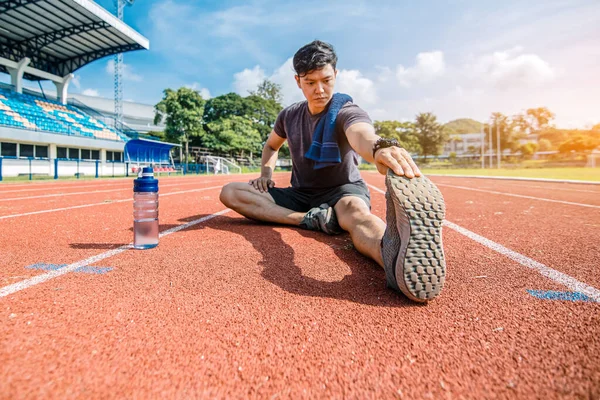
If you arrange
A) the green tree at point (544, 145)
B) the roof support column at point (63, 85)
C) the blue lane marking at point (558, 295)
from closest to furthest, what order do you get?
the blue lane marking at point (558, 295) < the roof support column at point (63, 85) < the green tree at point (544, 145)

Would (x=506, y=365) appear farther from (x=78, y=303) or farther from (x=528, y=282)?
(x=78, y=303)

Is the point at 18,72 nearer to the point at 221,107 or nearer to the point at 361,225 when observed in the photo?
the point at 221,107

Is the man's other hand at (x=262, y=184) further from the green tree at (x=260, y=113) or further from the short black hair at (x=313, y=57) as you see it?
the green tree at (x=260, y=113)

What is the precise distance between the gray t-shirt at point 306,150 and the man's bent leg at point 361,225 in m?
0.32

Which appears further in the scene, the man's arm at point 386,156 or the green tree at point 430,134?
the green tree at point 430,134

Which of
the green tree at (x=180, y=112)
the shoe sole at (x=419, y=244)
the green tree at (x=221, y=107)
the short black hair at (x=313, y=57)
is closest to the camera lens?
the shoe sole at (x=419, y=244)

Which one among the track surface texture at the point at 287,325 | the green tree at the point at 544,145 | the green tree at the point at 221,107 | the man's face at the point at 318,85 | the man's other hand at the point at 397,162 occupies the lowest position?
the track surface texture at the point at 287,325

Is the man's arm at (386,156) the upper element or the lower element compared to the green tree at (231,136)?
lower

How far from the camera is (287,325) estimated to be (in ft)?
4.22

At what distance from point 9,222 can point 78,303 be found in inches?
121

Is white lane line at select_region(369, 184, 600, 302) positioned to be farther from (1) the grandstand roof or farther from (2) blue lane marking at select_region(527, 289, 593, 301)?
(1) the grandstand roof

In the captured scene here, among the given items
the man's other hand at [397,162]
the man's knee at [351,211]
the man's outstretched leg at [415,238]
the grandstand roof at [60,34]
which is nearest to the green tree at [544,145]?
the grandstand roof at [60,34]

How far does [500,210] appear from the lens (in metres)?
4.77

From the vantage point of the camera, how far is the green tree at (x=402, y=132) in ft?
229
